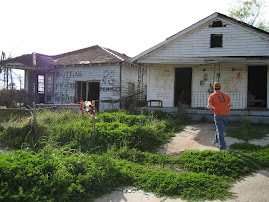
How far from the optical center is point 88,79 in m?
16.7

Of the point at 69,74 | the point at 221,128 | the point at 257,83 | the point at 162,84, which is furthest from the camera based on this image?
the point at 69,74

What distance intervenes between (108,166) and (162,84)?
9.49 meters

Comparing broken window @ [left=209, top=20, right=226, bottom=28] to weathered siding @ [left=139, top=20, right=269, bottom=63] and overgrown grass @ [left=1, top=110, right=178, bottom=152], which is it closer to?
weathered siding @ [left=139, top=20, right=269, bottom=63]

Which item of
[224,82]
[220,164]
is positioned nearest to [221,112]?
[220,164]

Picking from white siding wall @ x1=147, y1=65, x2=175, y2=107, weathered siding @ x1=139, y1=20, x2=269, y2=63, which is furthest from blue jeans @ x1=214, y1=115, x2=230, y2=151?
white siding wall @ x1=147, y1=65, x2=175, y2=107

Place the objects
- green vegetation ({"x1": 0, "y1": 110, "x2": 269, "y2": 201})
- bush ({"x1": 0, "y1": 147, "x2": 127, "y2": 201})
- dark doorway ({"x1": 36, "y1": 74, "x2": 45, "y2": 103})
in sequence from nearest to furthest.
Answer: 1. bush ({"x1": 0, "y1": 147, "x2": 127, "y2": 201})
2. green vegetation ({"x1": 0, "y1": 110, "x2": 269, "y2": 201})
3. dark doorway ({"x1": 36, "y1": 74, "x2": 45, "y2": 103})

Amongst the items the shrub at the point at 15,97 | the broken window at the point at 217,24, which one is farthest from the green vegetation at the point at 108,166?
the shrub at the point at 15,97

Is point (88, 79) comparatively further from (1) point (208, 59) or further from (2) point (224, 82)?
(2) point (224, 82)

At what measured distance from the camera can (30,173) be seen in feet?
12.7

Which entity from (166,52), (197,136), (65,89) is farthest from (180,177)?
(65,89)

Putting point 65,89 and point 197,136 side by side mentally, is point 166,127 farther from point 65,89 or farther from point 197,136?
point 65,89

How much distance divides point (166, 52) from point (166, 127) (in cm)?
551

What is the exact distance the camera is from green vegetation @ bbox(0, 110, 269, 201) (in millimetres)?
3898

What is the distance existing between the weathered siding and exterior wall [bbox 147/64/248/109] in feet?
2.48
